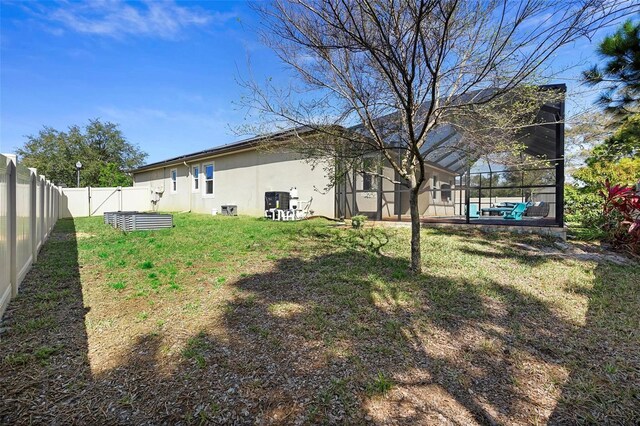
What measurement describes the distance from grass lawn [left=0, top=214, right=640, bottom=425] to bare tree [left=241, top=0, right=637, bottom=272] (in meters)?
1.40

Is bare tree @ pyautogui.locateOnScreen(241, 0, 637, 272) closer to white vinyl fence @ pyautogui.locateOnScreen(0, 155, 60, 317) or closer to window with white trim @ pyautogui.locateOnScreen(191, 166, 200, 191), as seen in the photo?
white vinyl fence @ pyautogui.locateOnScreen(0, 155, 60, 317)

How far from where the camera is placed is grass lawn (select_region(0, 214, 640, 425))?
186 centimetres

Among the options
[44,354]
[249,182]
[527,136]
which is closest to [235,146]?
[249,182]

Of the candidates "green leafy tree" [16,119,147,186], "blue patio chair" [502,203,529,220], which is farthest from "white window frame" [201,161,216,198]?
"green leafy tree" [16,119,147,186]

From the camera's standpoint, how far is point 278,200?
11.6m

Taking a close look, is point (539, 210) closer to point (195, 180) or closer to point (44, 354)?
point (44, 354)

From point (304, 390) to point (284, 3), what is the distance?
3767mm

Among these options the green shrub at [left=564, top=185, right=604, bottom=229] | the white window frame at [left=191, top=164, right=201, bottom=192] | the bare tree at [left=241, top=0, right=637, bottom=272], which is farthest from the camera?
the white window frame at [left=191, top=164, right=201, bottom=192]

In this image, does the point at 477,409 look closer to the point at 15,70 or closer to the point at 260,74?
the point at 260,74

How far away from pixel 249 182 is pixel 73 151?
2550cm

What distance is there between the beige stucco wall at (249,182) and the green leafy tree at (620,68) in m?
6.54

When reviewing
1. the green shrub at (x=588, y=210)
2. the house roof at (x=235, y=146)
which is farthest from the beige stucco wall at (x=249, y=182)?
the green shrub at (x=588, y=210)

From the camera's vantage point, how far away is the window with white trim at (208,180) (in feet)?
53.8

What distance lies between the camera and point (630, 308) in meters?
3.45
